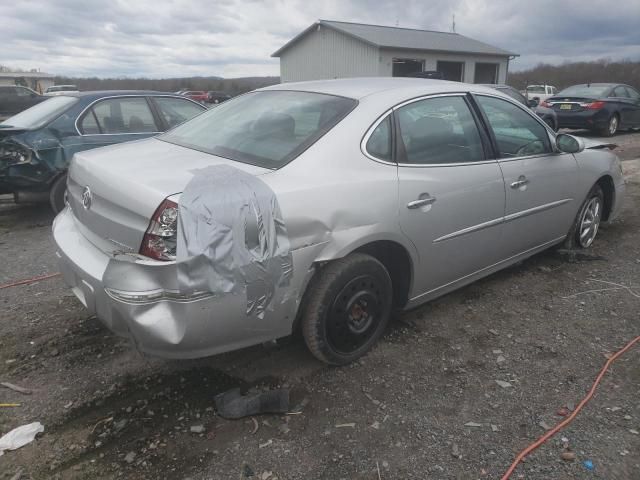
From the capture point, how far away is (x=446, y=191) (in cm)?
305

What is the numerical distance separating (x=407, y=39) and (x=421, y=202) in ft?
85.2

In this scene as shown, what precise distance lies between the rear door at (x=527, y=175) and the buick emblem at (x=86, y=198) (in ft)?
8.65

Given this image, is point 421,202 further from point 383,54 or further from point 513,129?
point 383,54

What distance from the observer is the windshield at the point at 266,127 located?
267 cm

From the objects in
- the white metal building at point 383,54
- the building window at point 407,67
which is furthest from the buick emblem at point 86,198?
the building window at point 407,67

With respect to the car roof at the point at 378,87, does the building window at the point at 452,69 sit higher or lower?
higher

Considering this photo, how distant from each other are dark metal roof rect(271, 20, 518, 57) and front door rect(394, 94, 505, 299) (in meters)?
22.0

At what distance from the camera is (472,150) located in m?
3.36

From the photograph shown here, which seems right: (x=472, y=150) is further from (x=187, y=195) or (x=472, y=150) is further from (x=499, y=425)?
(x=187, y=195)

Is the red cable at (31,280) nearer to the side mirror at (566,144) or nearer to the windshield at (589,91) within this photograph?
the side mirror at (566,144)

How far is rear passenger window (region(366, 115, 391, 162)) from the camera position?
279cm

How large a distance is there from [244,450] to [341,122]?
1.77 m

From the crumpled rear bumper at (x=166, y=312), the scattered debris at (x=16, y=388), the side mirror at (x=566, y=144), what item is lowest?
the scattered debris at (x=16, y=388)

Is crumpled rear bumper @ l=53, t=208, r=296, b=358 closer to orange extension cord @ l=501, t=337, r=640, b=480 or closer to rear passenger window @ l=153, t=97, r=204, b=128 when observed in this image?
orange extension cord @ l=501, t=337, r=640, b=480
